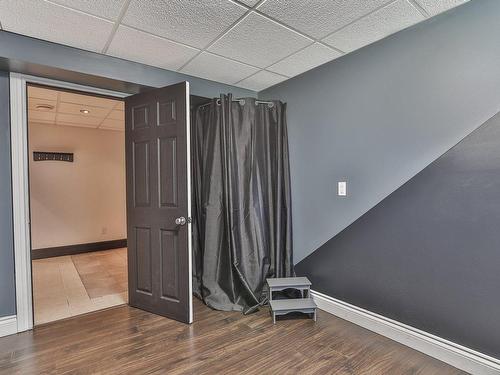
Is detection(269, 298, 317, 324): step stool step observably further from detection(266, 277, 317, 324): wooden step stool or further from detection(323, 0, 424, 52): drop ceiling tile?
detection(323, 0, 424, 52): drop ceiling tile

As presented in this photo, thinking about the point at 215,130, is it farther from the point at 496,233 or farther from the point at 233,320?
the point at 496,233

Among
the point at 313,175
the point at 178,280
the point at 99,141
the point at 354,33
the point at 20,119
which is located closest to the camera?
the point at 354,33

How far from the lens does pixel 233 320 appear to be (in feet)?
8.23

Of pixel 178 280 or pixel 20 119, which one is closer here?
pixel 20 119

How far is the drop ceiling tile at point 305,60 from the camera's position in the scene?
7.66 ft

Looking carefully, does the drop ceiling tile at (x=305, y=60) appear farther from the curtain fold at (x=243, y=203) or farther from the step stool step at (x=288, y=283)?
the step stool step at (x=288, y=283)

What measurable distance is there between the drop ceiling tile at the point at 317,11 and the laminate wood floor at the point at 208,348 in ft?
7.85

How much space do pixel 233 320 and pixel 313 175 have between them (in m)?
1.59

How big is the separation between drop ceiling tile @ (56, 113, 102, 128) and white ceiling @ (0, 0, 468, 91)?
2.56 m

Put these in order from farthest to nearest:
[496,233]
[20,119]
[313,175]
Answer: [313,175] < [20,119] < [496,233]

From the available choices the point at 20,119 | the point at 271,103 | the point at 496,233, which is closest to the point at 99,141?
the point at 20,119

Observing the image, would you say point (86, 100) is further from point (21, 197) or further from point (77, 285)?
point (77, 285)

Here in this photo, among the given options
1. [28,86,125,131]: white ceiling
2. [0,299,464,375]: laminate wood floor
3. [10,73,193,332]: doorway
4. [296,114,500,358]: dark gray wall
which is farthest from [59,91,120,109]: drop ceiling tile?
[296,114,500,358]: dark gray wall

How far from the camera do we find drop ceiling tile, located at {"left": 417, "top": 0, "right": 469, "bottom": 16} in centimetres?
173
